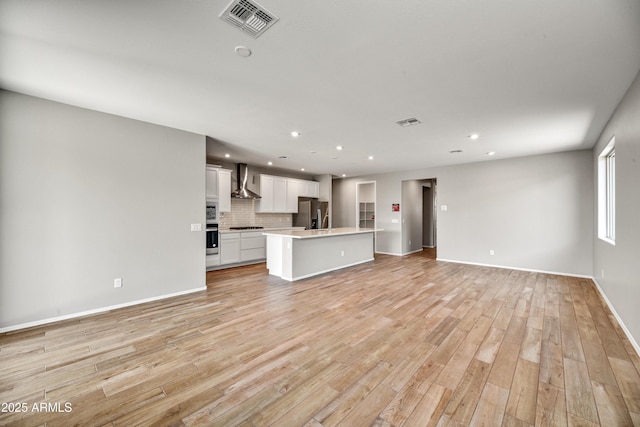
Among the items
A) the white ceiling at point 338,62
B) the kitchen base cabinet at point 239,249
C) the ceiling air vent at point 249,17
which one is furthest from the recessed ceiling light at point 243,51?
the kitchen base cabinet at point 239,249

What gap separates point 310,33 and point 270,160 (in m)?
4.69

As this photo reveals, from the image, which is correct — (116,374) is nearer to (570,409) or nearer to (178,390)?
(178,390)

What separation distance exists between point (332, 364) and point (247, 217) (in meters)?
5.49

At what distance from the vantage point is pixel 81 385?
194 centimetres

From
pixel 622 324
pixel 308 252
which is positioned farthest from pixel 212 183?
pixel 622 324

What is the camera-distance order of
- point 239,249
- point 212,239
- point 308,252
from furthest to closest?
point 239,249, point 212,239, point 308,252

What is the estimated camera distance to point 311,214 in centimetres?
816

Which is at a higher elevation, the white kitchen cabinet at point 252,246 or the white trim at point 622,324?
the white kitchen cabinet at point 252,246

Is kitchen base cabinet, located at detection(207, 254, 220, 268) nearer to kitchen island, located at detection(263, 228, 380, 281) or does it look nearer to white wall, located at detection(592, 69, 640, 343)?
kitchen island, located at detection(263, 228, 380, 281)

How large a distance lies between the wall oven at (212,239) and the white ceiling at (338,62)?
2.43 meters

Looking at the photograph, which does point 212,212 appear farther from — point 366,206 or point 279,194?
point 366,206

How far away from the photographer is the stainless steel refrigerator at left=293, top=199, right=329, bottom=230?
8.02m

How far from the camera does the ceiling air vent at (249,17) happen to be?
1.61 m

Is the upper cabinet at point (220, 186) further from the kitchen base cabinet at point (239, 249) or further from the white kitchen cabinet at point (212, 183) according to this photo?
the kitchen base cabinet at point (239, 249)
